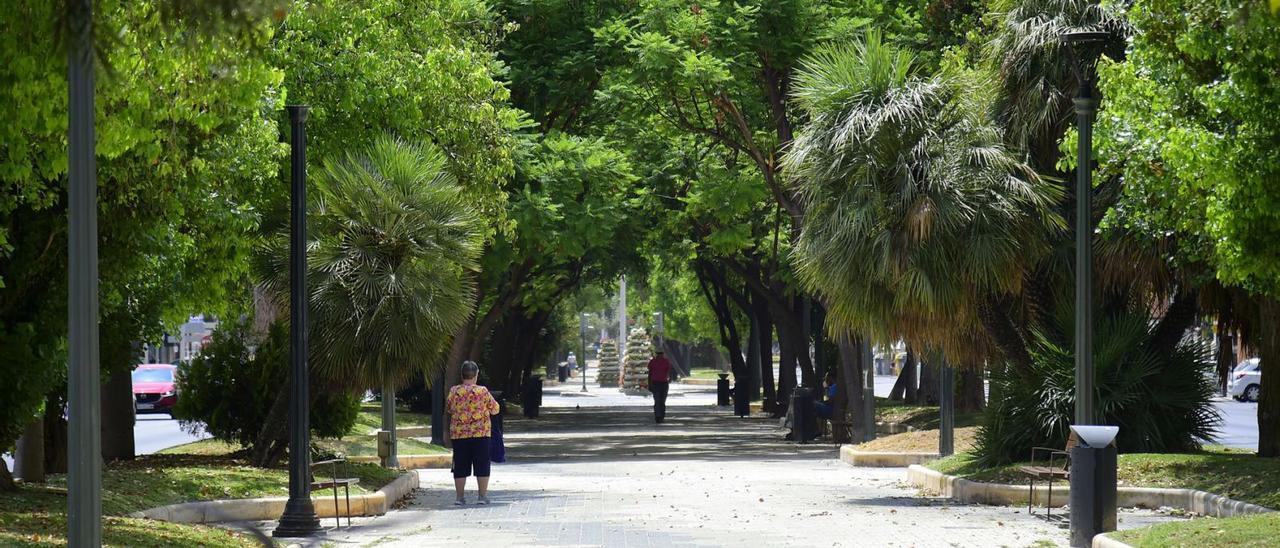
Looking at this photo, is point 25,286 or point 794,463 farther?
point 794,463

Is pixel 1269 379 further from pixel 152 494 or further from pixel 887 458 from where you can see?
pixel 152 494

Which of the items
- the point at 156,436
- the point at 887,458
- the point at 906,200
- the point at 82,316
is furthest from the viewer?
the point at 156,436

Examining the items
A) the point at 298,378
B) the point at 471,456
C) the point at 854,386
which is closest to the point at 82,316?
the point at 298,378

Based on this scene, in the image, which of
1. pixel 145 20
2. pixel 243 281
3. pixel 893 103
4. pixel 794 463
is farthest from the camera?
pixel 794 463

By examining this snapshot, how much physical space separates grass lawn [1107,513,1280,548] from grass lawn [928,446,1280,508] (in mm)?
2215

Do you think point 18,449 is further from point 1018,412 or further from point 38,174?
point 1018,412

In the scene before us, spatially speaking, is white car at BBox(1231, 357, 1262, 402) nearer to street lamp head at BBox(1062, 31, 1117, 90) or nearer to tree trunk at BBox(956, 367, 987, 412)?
tree trunk at BBox(956, 367, 987, 412)

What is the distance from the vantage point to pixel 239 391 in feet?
74.8

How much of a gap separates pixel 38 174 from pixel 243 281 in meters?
11.0

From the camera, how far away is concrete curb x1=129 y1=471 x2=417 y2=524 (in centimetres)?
1582

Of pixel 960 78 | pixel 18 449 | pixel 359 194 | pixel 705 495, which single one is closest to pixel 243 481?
pixel 18 449

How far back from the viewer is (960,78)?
67.5 feet

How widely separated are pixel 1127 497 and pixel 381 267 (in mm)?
8942

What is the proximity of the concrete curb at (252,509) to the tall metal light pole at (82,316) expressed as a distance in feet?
19.3
